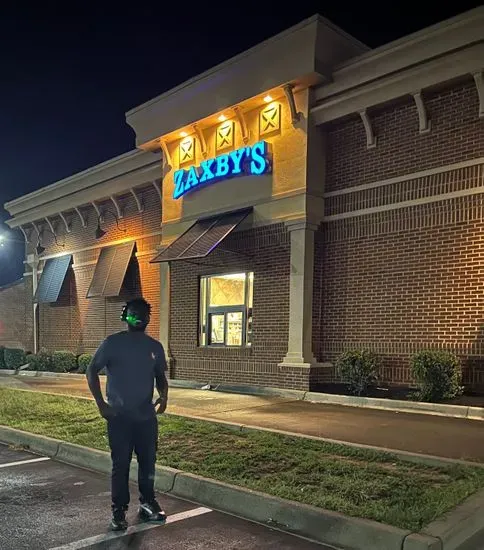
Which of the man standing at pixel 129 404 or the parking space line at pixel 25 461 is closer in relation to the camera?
the man standing at pixel 129 404

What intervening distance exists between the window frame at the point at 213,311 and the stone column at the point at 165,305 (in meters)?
1.20

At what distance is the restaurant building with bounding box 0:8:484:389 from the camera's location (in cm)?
1057

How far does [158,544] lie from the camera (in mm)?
4492

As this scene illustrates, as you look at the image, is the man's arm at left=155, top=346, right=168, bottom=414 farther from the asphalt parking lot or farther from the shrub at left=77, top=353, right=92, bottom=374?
the shrub at left=77, top=353, right=92, bottom=374

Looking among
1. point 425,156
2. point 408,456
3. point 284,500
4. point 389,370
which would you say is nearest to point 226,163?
point 425,156

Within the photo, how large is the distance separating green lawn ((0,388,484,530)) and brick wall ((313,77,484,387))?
451cm

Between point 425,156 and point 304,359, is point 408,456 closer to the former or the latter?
point 304,359

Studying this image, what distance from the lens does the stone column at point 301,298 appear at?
1225 cm

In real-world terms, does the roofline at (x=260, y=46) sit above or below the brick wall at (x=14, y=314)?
above

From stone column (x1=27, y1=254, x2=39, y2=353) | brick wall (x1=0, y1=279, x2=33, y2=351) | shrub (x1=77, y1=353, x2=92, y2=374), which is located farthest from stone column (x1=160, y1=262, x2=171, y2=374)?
brick wall (x1=0, y1=279, x2=33, y2=351)

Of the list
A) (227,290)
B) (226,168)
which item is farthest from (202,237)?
(226,168)

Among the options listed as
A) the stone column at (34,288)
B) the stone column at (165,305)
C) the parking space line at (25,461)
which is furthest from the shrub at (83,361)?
the parking space line at (25,461)

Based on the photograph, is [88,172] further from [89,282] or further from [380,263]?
[380,263]

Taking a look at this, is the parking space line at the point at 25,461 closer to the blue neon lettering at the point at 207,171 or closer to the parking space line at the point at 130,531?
the parking space line at the point at 130,531
